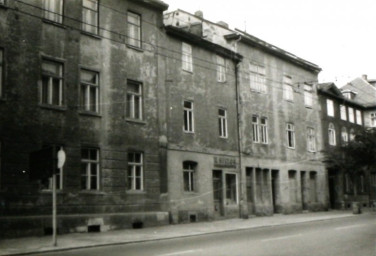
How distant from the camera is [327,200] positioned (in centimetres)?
4088

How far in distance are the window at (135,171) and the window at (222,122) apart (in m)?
7.47

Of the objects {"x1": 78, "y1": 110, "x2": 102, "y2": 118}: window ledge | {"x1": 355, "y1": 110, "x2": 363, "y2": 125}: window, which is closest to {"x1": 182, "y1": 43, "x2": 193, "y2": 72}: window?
{"x1": 78, "y1": 110, "x2": 102, "y2": 118}: window ledge

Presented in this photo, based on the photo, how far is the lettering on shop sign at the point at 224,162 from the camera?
94.7 ft

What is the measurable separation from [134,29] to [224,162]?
9.70 meters

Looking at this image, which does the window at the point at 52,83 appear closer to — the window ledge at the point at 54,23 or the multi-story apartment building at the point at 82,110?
the multi-story apartment building at the point at 82,110

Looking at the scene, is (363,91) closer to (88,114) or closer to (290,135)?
(290,135)

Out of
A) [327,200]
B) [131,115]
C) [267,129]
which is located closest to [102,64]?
[131,115]

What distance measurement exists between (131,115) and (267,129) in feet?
43.6

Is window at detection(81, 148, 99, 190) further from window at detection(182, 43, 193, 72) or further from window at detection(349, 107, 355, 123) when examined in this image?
window at detection(349, 107, 355, 123)

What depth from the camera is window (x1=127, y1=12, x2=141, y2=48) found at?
24.1 m

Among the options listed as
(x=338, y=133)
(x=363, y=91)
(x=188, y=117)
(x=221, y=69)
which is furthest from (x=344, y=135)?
(x=188, y=117)

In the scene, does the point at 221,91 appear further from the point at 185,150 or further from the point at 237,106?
the point at 185,150

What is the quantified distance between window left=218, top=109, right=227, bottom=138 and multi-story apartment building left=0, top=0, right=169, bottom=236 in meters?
6.20

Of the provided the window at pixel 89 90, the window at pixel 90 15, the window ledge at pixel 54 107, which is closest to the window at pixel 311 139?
the window at pixel 89 90
